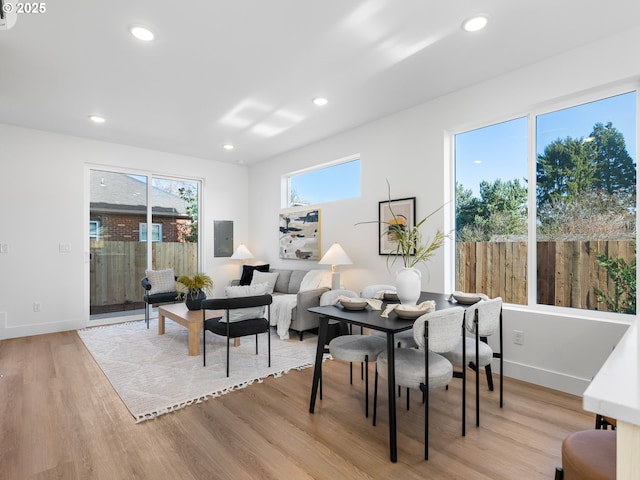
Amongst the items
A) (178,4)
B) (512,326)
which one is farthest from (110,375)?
(512,326)

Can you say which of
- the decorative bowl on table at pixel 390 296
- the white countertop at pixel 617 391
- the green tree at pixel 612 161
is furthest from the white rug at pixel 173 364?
the green tree at pixel 612 161

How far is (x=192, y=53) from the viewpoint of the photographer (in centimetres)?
285

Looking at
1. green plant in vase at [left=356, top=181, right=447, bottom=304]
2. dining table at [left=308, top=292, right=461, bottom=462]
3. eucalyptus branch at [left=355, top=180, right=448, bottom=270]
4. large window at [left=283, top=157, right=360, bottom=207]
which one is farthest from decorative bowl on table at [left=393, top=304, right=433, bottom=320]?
large window at [left=283, top=157, right=360, bottom=207]

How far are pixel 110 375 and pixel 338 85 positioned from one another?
3.51 metres

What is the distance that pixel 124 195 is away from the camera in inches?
219

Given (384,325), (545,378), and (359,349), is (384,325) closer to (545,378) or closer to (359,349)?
(359,349)

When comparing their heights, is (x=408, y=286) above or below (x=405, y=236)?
below

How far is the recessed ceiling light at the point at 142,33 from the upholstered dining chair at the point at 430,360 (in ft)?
9.06

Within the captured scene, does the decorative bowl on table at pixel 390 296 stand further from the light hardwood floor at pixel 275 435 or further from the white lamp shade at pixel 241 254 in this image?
the white lamp shade at pixel 241 254

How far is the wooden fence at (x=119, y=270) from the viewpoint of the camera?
5.30 meters

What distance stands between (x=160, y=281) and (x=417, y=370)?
4.38m

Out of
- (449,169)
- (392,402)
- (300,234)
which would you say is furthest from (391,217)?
(392,402)

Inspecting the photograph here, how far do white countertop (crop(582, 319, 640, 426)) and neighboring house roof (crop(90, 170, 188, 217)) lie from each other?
6.10 meters

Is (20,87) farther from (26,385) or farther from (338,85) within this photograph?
(338,85)
